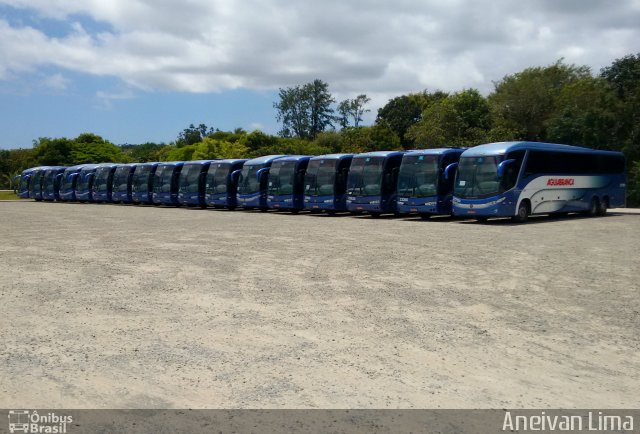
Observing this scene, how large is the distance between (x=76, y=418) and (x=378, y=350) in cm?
312

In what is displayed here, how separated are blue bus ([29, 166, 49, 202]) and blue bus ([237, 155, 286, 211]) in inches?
1182

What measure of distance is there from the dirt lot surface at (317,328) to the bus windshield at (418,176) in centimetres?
1281

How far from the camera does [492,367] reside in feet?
20.6

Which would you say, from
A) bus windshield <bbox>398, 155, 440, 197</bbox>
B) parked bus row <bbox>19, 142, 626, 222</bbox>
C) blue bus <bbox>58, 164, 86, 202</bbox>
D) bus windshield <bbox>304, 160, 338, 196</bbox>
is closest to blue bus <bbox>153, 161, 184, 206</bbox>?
parked bus row <bbox>19, 142, 626, 222</bbox>

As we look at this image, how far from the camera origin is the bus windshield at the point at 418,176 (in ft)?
91.6

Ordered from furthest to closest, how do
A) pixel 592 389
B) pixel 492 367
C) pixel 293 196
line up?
pixel 293 196, pixel 492 367, pixel 592 389

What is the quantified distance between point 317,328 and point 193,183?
35.9 meters

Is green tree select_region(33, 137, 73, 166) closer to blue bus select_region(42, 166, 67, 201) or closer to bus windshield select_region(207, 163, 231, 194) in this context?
blue bus select_region(42, 166, 67, 201)

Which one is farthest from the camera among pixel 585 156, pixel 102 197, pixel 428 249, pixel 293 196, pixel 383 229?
pixel 102 197

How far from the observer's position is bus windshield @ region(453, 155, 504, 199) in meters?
25.2

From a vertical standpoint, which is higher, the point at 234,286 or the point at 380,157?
the point at 380,157

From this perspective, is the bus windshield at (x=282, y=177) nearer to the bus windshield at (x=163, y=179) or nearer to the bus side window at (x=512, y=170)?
the bus windshield at (x=163, y=179)

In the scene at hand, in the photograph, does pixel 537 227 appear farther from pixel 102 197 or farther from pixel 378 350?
pixel 102 197

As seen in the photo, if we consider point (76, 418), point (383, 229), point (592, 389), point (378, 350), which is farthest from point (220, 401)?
point (383, 229)
